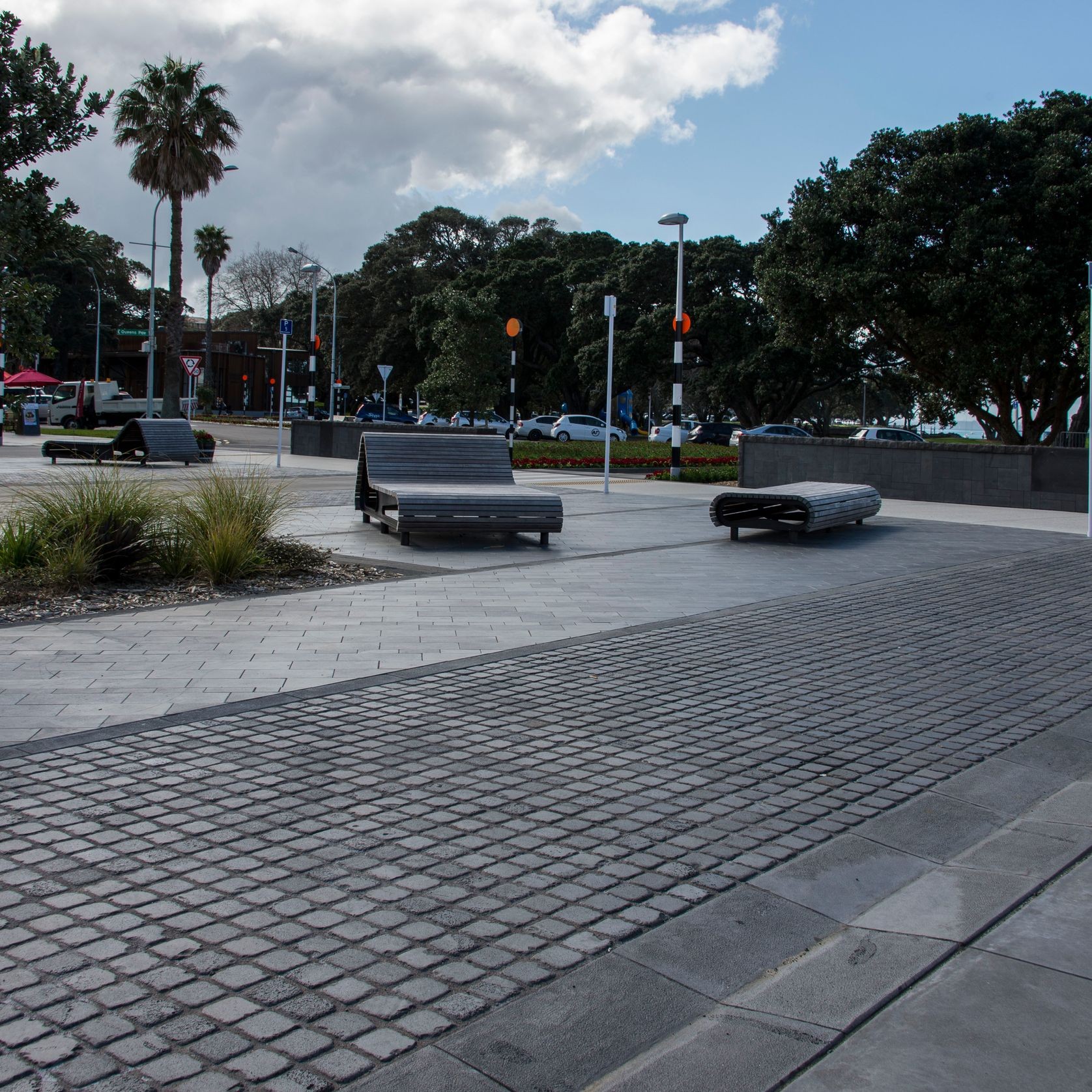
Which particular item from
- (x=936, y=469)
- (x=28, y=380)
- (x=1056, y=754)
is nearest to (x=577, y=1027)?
(x=1056, y=754)

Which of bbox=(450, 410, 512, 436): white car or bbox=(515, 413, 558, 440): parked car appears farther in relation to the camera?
bbox=(515, 413, 558, 440): parked car

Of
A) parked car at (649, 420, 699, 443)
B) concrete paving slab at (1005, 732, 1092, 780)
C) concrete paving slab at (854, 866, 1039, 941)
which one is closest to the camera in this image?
concrete paving slab at (854, 866, 1039, 941)

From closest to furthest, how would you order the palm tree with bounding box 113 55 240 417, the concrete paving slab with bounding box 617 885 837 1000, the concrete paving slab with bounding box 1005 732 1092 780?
the concrete paving slab with bounding box 617 885 837 1000 → the concrete paving slab with bounding box 1005 732 1092 780 → the palm tree with bounding box 113 55 240 417

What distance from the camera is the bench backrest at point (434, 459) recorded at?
13.6m

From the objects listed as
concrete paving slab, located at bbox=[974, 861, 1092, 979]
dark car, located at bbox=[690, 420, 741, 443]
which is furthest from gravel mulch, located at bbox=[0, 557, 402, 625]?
dark car, located at bbox=[690, 420, 741, 443]

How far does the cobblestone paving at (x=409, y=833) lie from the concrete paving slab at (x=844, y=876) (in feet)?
0.33

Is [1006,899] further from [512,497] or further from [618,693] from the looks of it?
[512,497]

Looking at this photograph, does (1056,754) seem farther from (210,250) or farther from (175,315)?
(210,250)

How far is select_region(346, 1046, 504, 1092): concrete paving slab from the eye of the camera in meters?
2.53

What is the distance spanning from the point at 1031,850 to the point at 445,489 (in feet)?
29.7

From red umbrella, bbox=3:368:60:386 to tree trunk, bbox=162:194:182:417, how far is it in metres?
18.5

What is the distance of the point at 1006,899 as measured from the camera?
143 inches

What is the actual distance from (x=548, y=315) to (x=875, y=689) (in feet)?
197

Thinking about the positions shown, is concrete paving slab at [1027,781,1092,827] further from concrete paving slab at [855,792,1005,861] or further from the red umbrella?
the red umbrella
